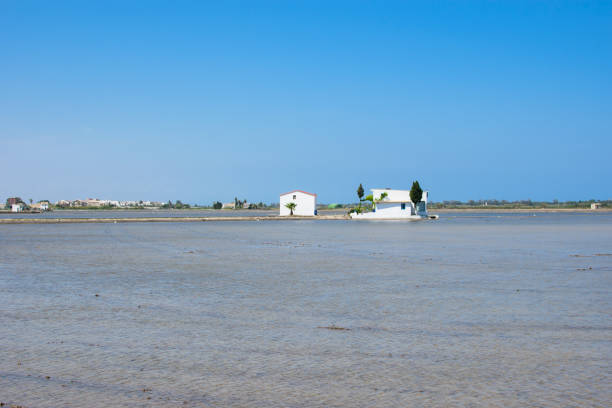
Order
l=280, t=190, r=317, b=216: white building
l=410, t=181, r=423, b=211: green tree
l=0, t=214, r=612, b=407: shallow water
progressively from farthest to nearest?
l=280, t=190, r=317, b=216: white building
l=410, t=181, r=423, b=211: green tree
l=0, t=214, r=612, b=407: shallow water

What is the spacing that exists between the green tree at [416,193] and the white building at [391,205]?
2.75 feet

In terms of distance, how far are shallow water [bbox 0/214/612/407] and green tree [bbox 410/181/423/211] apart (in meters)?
63.5

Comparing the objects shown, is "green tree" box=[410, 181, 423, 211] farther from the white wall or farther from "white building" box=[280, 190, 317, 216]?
"white building" box=[280, 190, 317, 216]

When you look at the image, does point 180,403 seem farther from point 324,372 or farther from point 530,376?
point 530,376

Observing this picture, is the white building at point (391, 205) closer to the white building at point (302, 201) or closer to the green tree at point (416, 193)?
the green tree at point (416, 193)

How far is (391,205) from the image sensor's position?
265 ft

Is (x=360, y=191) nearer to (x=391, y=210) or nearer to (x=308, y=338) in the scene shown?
(x=391, y=210)

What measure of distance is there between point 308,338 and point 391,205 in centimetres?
7357

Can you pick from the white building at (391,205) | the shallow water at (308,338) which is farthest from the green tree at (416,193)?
the shallow water at (308,338)

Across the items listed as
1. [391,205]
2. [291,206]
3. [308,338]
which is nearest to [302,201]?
[291,206]

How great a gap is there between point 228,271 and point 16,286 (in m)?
5.74

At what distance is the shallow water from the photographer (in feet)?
19.2

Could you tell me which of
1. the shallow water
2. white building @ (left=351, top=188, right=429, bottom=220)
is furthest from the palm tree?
the shallow water

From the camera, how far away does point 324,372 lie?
6.54m
